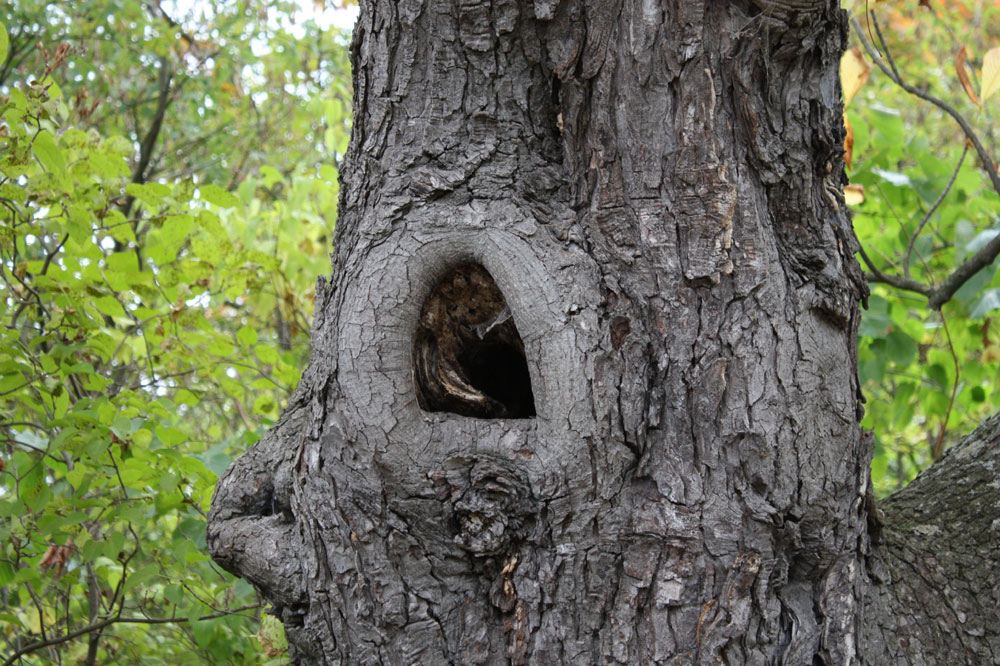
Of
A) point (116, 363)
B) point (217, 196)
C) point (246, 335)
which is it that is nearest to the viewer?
point (217, 196)

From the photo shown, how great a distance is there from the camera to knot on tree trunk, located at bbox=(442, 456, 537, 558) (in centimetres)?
141

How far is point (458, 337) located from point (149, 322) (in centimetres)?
153

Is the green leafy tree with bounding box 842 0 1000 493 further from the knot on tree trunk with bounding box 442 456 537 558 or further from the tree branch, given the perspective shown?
the knot on tree trunk with bounding box 442 456 537 558

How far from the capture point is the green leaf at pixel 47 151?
1.94 m

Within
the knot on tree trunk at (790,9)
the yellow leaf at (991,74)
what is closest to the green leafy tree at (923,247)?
the yellow leaf at (991,74)

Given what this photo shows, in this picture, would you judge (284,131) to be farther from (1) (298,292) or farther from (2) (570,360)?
(2) (570,360)

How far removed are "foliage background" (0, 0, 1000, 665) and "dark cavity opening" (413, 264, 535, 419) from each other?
80 cm

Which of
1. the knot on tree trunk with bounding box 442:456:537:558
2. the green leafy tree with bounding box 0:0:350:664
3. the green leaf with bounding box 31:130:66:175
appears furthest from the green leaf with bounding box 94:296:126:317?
the knot on tree trunk with bounding box 442:456:537:558

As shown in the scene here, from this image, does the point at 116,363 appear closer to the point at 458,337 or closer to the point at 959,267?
the point at 458,337

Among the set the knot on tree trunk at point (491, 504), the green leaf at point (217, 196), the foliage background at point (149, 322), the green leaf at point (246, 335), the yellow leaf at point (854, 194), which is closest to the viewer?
the knot on tree trunk at point (491, 504)

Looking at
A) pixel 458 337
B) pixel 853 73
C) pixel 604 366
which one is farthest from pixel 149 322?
pixel 853 73

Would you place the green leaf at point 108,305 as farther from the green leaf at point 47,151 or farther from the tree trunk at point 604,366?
the tree trunk at point 604,366

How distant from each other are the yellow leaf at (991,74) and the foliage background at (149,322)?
0.33m

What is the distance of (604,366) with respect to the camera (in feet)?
4.68
